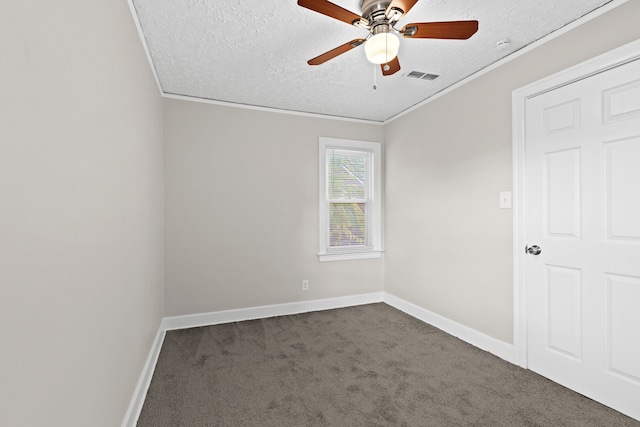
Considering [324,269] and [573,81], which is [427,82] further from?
[324,269]

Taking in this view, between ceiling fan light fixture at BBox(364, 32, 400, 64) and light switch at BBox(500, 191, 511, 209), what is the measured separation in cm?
157

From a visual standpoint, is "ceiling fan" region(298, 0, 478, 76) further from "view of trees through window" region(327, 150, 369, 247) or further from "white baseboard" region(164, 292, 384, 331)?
"white baseboard" region(164, 292, 384, 331)

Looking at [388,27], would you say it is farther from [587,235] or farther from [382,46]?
[587,235]

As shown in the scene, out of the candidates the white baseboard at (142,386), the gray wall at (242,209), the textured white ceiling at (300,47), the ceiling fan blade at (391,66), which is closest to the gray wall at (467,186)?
the textured white ceiling at (300,47)

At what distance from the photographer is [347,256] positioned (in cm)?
420

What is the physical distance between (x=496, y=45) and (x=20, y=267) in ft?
10.1

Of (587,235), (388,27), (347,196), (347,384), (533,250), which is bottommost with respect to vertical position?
(347,384)

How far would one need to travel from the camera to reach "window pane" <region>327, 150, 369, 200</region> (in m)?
4.21

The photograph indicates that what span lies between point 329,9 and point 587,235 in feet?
7.25

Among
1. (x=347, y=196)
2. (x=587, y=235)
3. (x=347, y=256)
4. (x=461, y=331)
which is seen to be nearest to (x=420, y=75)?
(x=347, y=196)

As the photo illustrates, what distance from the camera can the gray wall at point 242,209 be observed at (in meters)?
3.46


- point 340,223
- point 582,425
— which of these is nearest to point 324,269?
point 340,223

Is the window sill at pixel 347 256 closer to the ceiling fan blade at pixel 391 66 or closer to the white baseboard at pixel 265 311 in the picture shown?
the white baseboard at pixel 265 311

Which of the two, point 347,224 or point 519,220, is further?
point 347,224
